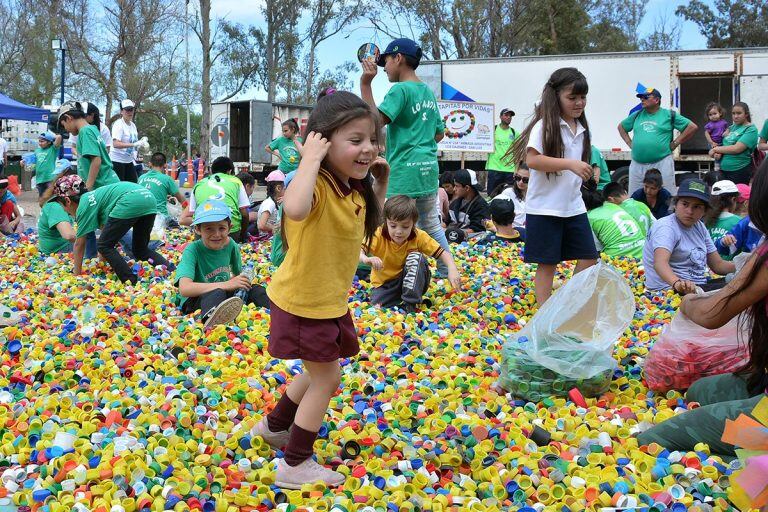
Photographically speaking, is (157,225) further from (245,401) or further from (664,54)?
(664,54)

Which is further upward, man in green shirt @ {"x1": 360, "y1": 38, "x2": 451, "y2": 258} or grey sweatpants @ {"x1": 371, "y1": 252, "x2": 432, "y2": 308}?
man in green shirt @ {"x1": 360, "y1": 38, "x2": 451, "y2": 258}

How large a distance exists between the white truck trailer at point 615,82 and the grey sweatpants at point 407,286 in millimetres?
12115

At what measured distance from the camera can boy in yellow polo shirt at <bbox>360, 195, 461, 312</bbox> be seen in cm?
554

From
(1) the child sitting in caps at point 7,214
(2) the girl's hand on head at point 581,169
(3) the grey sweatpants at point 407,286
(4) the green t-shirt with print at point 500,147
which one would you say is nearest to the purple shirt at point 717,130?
(4) the green t-shirt with print at point 500,147

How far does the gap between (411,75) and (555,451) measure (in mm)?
3464

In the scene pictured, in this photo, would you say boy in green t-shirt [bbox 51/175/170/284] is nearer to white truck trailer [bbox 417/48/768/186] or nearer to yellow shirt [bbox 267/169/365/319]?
yellow shirt [bbox 267/169/365/319]

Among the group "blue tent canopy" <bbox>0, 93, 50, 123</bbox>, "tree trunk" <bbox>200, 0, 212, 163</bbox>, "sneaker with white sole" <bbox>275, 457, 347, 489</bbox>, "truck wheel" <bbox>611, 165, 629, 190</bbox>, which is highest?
"tree trunk" <bbox>200, 0, 212, 163</bbox>

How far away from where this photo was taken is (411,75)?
572 centimetres

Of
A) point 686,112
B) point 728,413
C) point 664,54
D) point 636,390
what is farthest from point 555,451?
point 686,112

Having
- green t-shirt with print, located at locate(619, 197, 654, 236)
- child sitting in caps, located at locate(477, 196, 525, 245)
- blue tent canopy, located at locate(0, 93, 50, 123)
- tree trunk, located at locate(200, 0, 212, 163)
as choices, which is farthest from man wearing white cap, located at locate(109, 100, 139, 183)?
tree trunk, located at locate(200, 0, 212, 163)

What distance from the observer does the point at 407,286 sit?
5.58 meters

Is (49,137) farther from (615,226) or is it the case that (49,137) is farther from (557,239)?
(557,239)

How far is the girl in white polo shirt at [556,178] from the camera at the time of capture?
4848mm

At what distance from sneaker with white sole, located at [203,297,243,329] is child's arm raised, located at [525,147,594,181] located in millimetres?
2082
